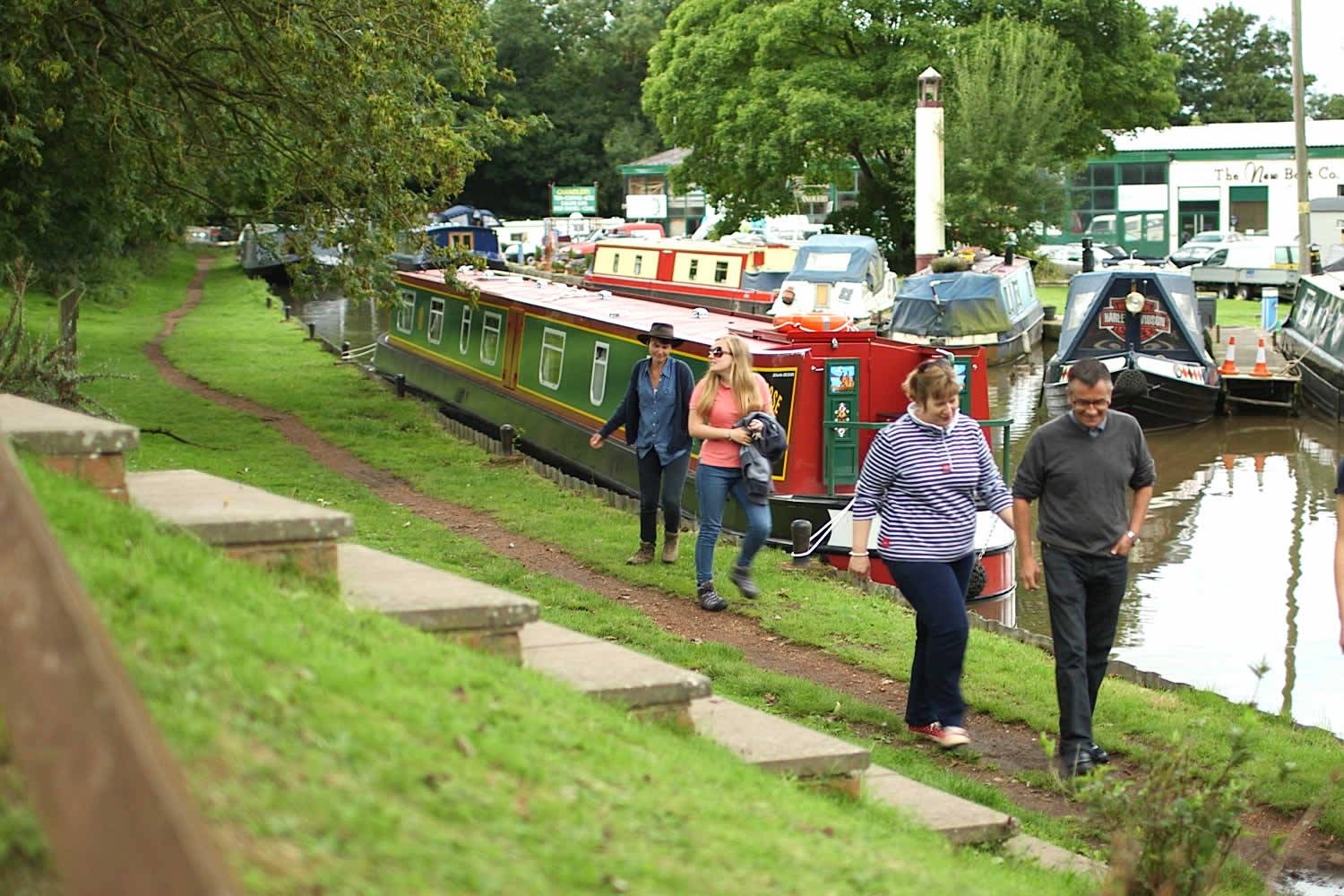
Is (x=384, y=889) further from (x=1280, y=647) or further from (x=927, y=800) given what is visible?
(x=1280, y=647)

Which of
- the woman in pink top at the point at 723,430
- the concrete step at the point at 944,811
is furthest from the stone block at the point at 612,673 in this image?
the woman in pink top at the point at 723,430

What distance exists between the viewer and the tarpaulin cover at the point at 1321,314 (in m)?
26.5

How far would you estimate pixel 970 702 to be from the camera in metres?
8.34

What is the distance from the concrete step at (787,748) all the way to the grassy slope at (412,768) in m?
0.23

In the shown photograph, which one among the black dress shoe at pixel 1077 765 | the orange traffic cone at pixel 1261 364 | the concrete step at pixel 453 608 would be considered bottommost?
the black dress shoe at pixel 1077 765

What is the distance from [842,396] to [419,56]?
618 centimetres

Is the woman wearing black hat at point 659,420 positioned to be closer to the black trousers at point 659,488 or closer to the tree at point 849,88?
the black trousers at point 659,488

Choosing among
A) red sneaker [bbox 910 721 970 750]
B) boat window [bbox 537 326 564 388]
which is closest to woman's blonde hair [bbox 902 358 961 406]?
Result: red sneaker [bbox 910 721 970 750]

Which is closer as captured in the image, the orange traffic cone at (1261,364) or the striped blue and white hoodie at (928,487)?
A: the striped blue and white hoodie at (928,487)

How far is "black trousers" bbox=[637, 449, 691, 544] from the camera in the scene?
11016mm

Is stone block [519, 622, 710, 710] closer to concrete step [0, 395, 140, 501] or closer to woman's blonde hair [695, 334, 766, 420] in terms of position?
concrete step [0, 395, 140, 501]

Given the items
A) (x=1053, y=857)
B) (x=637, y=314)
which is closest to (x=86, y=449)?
(x=1053, y=857)

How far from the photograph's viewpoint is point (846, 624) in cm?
990

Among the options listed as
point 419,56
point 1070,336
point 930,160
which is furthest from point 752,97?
point 419,56
